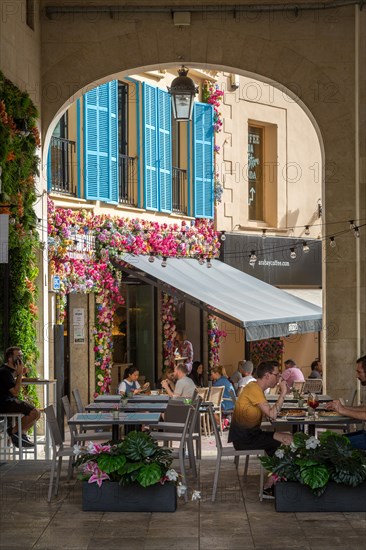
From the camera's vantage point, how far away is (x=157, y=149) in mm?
21000

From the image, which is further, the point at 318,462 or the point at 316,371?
the point at 316,371

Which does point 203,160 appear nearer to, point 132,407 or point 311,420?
point 132,407

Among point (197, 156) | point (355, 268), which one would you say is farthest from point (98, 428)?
point (197, 156)

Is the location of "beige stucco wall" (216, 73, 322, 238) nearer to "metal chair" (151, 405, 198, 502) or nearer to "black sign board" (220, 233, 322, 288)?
"black sign board" (220, 233, 322, 288)

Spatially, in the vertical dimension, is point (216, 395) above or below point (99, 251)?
below

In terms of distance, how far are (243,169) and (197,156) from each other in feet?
5.09

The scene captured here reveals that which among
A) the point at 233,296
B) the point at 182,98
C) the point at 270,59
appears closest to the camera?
the point at 182,98

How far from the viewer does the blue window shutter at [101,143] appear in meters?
19.0

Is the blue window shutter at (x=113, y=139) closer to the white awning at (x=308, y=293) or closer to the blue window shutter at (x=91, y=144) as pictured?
the blue window shutter at (x=91, y=144)

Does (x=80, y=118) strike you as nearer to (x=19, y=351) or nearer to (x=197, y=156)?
(x=197, y=156)

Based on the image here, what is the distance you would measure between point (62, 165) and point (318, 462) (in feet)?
33.7

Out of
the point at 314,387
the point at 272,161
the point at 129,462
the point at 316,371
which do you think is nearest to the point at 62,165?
the point at 316,371

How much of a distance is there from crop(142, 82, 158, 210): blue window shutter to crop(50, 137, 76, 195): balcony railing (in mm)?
1998

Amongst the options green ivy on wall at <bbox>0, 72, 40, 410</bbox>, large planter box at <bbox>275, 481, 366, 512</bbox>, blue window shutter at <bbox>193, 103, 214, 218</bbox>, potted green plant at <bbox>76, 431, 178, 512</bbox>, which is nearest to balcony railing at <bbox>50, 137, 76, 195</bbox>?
green ivy on wall at <bbox>0, 72, 40, 410</bbox>
